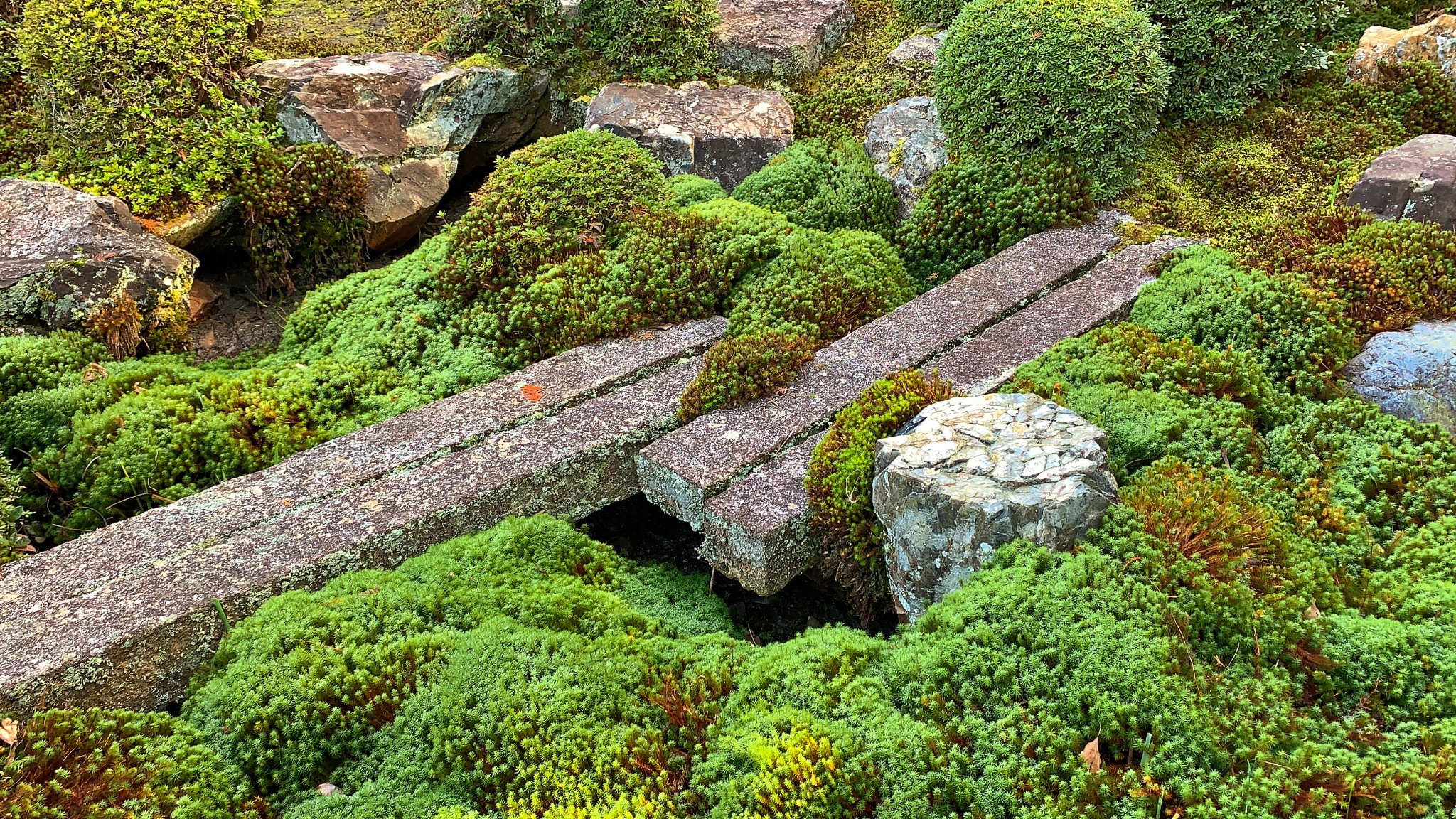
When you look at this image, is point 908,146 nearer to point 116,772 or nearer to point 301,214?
point 301,214

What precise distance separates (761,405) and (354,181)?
4.87 metres

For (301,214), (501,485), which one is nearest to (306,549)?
(501,485)

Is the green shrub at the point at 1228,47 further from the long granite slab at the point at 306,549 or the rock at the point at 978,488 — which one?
the long granite slab at the point at 306,549

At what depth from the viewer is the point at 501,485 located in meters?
5.20

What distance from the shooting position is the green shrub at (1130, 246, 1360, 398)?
538 cm

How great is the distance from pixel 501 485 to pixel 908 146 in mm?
4974

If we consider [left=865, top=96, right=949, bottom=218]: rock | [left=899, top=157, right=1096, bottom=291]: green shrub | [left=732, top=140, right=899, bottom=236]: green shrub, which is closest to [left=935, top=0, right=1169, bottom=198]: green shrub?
[left=899, top=157, right=1096, bottom=291]: green shrub

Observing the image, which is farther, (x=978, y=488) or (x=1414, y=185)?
(x=1414, y=185)

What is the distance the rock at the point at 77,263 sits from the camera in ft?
21.8

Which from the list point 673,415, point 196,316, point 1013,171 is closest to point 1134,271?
point 1013,171

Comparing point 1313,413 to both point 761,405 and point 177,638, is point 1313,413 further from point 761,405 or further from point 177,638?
point 177,638

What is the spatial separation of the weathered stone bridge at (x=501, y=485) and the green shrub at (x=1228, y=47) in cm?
225

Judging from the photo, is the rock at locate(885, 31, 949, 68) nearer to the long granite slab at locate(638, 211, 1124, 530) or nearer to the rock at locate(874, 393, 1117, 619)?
the long granite slab at locate(638, 211, 1124, 530)

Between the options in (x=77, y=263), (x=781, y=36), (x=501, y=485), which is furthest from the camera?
(x=781, y=36)
